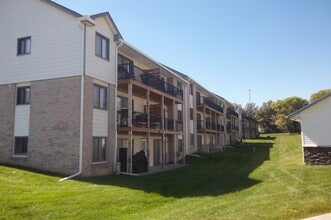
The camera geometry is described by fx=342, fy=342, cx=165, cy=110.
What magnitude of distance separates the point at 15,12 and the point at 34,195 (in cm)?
1330

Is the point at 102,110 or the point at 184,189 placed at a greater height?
the point at 102,110

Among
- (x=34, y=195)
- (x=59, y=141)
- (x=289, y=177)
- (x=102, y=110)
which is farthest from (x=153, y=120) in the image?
(x=34, y=195)

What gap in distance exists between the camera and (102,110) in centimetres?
1958

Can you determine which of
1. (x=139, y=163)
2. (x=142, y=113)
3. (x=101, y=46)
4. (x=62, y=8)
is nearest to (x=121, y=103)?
(x=142, y=113)

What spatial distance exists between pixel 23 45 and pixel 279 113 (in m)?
81.9

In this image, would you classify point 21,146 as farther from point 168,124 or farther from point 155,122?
point 168,124

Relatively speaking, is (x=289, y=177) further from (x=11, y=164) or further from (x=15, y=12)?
(x=15, y=12)

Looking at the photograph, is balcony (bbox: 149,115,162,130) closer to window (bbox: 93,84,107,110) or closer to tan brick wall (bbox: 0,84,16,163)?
window (bbox: 93,84,107,110)

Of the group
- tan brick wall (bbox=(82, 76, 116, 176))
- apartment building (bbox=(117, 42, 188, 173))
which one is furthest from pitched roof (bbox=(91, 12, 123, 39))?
tan brick wall (bbox=(82, 76, 116, 176))

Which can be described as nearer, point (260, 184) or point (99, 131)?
point (260, 184)

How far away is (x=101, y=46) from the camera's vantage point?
19.9 metres

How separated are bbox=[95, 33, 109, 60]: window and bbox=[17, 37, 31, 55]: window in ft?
13.2

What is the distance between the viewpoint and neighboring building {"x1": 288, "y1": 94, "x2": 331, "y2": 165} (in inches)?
894

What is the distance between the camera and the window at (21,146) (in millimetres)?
19109
